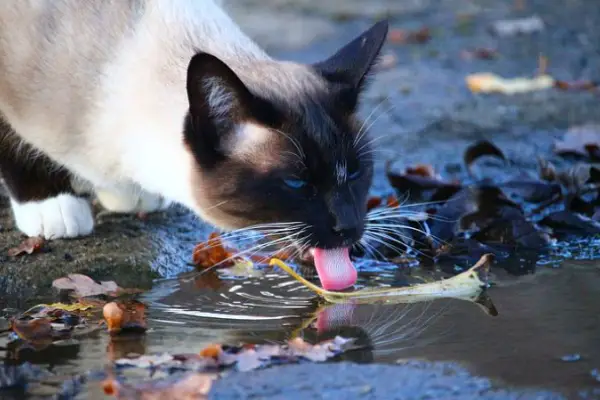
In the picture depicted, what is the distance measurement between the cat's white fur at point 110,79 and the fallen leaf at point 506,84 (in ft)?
8.38

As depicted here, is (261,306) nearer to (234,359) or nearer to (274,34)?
(234,359)

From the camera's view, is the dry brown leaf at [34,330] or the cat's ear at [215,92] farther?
the cat's ear at [215,92]

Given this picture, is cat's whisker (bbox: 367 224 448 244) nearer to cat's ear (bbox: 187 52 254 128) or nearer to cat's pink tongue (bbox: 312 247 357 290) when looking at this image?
cat's pink tongue (bbox: 312 247 357 290)

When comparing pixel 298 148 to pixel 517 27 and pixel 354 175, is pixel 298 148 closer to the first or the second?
pixel 354 175

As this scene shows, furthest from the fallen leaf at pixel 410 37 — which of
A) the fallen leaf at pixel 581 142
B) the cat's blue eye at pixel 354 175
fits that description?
the cat's blue eye at pixel 354 175

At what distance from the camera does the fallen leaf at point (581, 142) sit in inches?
191

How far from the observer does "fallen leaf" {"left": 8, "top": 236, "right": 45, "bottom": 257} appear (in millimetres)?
3680

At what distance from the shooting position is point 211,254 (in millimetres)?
3771

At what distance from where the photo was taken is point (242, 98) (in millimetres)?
3199

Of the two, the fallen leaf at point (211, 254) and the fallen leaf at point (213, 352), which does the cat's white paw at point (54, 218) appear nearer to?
the fallen leaf at point (211, 254)

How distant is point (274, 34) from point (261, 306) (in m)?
4.49

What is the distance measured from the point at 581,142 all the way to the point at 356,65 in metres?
1.86

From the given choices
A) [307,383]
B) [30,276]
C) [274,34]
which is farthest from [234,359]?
[274,34]

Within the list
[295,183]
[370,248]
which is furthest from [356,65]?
[370,248]
